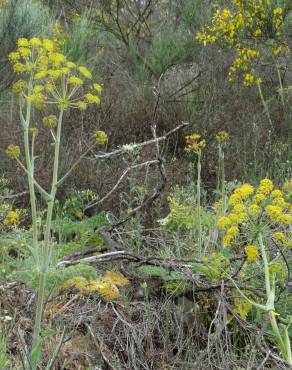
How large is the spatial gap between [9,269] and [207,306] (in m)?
1.01

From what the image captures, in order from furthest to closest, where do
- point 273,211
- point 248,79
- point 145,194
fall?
point 248,79
point 145,194
point 273,211

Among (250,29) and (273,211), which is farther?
(250,29)

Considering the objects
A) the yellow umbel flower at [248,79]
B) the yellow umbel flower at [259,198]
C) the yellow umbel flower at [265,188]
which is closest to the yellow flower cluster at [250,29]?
the yellow umbel flower at [248,79]

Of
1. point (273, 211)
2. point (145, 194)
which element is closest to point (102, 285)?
point (273, 211)

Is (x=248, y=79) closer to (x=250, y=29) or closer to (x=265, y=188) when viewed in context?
(x=250, y=29)

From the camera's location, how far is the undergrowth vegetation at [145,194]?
2340 millimetres

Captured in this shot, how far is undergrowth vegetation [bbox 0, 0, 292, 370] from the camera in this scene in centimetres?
234

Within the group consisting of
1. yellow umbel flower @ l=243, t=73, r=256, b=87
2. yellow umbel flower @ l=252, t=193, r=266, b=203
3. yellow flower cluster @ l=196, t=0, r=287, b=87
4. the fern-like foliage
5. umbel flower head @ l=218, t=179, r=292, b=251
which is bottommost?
the fern-like foliage

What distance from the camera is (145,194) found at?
15.0ft

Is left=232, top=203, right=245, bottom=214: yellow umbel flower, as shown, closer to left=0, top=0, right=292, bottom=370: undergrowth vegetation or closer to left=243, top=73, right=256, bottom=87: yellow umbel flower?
left=0, top=0, right=292, bottom=370: undergrowth vegetation

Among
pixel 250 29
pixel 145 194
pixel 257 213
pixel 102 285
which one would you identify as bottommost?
pixel 145 194

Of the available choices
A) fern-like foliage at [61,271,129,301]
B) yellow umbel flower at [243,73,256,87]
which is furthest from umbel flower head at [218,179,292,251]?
yellow umbel flower at [243,73,256,87]

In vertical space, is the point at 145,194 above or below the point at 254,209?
below

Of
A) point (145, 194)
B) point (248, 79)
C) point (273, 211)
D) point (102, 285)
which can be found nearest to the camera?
point (273, 211)
